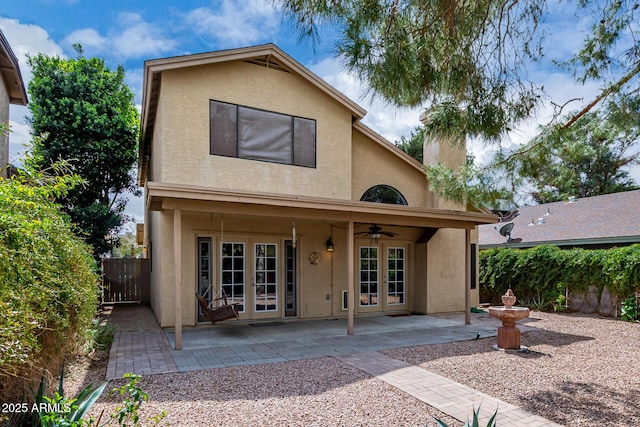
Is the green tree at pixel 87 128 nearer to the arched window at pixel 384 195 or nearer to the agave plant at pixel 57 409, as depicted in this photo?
the arched window at pixel 384 195

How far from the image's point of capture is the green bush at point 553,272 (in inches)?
437

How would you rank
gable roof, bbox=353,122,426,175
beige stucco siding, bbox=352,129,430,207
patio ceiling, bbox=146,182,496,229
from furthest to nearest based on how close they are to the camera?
beige stucco siding, bbox=352,129,430,207, gable roof, bbox=353,122,426,175, patio ceiling, bbox=146,182,496,229

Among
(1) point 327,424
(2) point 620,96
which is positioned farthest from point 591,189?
(1) point 327,424

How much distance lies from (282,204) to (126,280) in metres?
9.30

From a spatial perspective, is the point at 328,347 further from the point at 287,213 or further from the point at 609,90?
the point at 609,90

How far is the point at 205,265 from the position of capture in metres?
9.41

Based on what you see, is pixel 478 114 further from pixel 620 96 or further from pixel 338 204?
pixel 338 204

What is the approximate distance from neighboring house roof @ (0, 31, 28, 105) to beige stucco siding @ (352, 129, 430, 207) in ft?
29.1

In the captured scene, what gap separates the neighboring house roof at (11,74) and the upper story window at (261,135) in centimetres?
505

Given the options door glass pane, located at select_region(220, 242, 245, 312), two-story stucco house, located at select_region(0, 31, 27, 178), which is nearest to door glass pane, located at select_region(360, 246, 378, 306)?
door glass pane, located at select_region(220, 242, 245, 312)

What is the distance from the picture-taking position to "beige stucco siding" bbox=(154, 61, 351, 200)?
886cm

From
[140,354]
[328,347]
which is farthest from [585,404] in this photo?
[140,354]

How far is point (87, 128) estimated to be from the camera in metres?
12.2

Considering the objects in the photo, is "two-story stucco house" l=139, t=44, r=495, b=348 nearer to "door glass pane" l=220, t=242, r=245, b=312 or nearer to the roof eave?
"door glass pane" l=220, t=242, r=245, b=312
